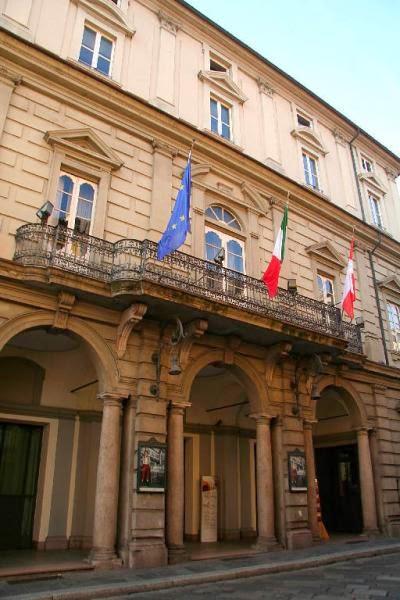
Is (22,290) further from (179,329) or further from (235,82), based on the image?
(235,82)

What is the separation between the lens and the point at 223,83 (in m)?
16.9

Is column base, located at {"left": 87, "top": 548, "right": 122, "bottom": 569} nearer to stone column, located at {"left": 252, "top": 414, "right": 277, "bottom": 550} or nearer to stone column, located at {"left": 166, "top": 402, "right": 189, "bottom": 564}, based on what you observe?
stone column, located at {"left": 166, "top": 402, "right": 189, "bottom": 564}

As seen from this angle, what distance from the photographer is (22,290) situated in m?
9.89

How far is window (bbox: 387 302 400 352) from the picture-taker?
18.8 m

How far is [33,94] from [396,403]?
14.8m

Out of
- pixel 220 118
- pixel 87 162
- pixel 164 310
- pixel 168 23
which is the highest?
pixel 168 23

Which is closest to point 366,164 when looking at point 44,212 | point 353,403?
point 353,403

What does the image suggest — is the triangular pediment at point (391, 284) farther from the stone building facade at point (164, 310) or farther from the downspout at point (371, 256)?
the stone building facade at point (164, 310)

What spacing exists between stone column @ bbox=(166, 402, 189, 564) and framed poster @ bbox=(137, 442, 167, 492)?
33 centimetres

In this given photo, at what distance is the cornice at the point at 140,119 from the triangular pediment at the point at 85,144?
86 cm

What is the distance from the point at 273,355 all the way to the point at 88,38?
10.3 m

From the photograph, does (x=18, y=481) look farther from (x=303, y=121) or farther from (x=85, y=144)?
(x=303, y=121)

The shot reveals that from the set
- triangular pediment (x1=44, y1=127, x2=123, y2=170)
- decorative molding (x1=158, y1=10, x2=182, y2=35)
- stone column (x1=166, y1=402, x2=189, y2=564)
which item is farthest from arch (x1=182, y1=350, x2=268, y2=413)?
decorative molding (x1=158, y1=10, x2=182, y2=35)

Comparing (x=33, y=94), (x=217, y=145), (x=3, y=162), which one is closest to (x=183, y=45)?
(x=217, y=145)
